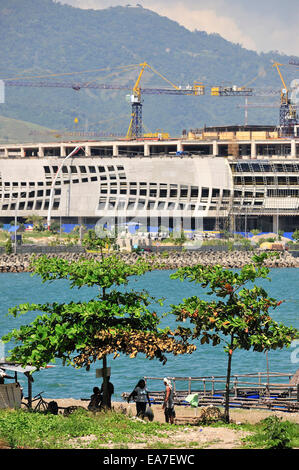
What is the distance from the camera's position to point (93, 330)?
85.3 ft

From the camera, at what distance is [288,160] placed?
509ft

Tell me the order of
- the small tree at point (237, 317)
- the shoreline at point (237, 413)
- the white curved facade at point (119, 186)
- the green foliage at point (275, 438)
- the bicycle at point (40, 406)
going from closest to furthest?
1. the green foliage at point (275, 438)
2. the small tree at point (237, 317)
3. the bicycle at point (40, 406)
4. the shoreline at point (237, 413)
5. the white curved facade at point (119, 186)

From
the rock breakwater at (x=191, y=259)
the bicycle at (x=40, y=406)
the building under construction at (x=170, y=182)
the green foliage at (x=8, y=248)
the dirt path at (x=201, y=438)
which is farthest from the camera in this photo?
the building under construction at (x=170, y=182)

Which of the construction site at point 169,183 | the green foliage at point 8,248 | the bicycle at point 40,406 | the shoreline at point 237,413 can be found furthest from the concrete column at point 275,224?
the bicycle at point 40,406

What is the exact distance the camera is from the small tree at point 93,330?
25.5 m

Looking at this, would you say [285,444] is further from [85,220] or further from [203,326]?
[85,220]

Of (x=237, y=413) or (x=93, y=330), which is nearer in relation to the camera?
(x=93, y=330)

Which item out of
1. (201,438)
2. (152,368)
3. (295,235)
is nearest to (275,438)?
(201,438)

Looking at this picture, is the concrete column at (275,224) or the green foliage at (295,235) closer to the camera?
the green foliage at (295,235)

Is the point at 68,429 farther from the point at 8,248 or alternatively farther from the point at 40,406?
the point at 8,248

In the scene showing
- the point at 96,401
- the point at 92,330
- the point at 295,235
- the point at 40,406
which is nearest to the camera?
the point at 92,330

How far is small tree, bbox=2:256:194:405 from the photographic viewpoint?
1003 inches

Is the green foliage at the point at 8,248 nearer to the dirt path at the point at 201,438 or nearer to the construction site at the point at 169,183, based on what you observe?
the construction site at the point at 169,183

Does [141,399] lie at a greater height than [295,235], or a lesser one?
greater
